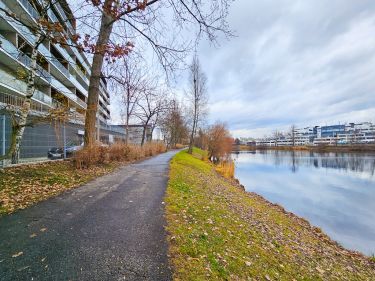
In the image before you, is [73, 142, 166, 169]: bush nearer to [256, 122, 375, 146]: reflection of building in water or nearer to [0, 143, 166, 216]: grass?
[0, 143, 166, 216]: grass

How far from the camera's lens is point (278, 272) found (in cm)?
407

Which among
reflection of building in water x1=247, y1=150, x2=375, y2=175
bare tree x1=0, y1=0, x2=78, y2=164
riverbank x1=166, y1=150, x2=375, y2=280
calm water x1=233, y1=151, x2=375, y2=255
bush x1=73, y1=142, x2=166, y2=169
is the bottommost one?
calm water x1=233, y1=151, x2=375, y2=255

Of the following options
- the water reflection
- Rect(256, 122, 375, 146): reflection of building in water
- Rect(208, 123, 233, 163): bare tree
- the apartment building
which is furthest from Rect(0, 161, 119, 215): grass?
Rect(256, 122, 375, 146): reflection of building in water

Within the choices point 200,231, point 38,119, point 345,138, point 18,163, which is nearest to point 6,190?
point 38,119

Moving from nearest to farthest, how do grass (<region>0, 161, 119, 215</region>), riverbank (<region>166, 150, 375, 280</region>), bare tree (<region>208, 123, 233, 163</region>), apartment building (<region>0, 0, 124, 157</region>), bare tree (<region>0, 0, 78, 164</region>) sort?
1. riverbank (<region>166, 150, 375, 280</region>)
2. bare tree (<region>0, 0, 78, 164</region>)
3. grass (<region>0, 161, 119, 215</region>)
4. apartment building (<region>0, 0, 124, 157</region>)
5. bare tree (<region>208, 123, 233, 163</region>)

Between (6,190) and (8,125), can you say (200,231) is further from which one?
(8,125)

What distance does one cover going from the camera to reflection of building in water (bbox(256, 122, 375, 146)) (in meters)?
128

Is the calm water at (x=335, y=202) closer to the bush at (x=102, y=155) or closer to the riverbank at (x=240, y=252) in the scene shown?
the riverbank at (x=240, y=252)

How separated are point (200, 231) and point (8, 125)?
10.0 meters

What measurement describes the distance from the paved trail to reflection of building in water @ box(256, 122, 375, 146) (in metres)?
124

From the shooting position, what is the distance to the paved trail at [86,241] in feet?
10.1

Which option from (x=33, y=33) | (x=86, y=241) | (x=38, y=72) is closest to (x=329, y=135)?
(x=38, y=72)

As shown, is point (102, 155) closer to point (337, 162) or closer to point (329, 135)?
point (337, 162)

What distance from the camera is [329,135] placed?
14950 cm
